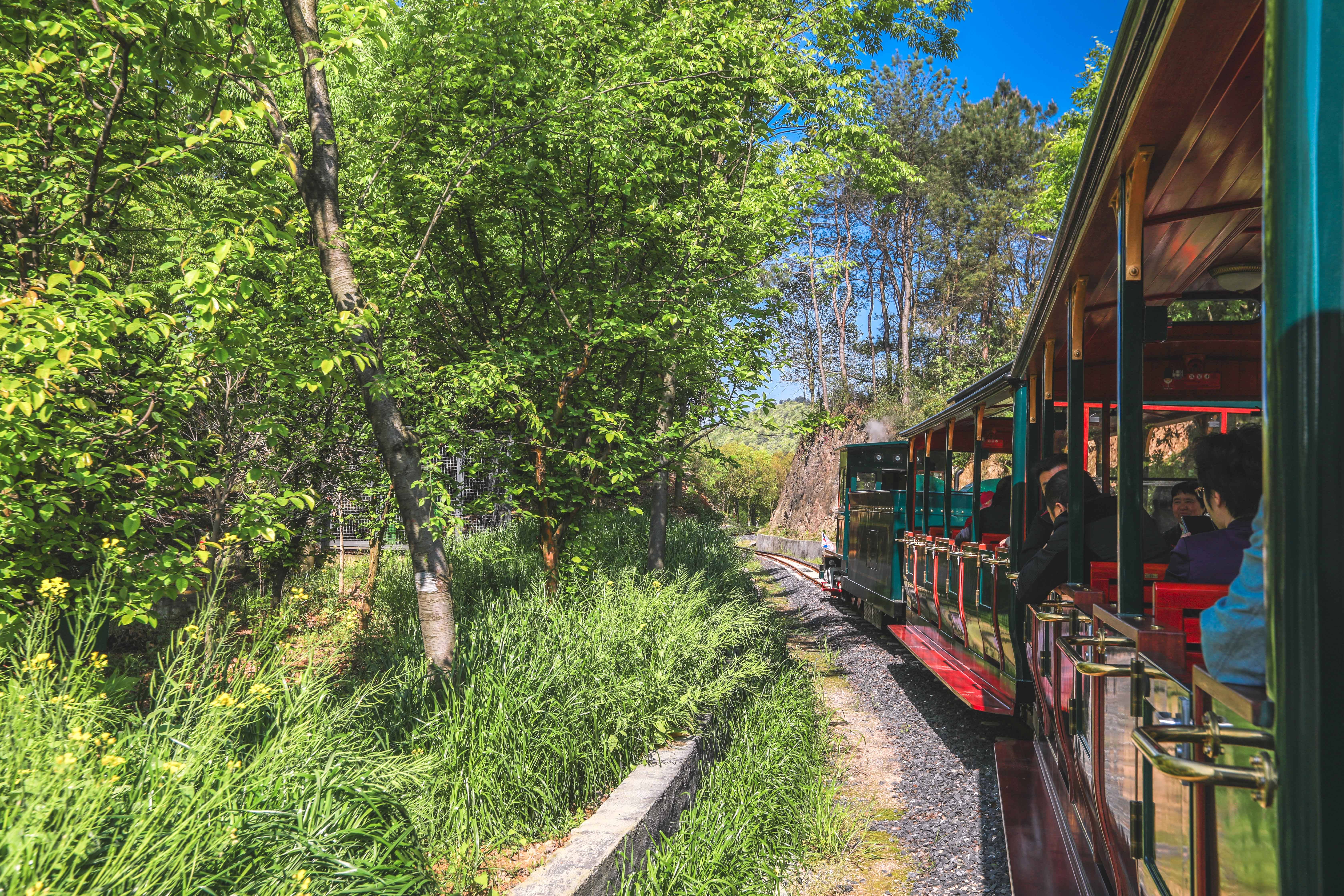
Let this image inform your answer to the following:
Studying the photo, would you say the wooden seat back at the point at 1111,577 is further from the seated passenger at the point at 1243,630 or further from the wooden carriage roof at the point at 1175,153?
the seated passenger at the point at 1243,630

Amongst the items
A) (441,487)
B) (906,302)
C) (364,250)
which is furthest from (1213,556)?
(906,302)

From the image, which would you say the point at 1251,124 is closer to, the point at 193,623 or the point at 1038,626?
the point at 1038,626

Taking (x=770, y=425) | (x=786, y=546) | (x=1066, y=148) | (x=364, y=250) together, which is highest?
(x=1066, y=148)

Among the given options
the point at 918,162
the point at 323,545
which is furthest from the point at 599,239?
the point at 918,162

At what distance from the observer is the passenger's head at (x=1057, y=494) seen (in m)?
4.07

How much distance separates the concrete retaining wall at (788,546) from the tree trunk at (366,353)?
16.3 metres

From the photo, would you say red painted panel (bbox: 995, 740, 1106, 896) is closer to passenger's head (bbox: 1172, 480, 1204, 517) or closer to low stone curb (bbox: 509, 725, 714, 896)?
low stone curb (bbox: 509, 725, 714, 896)

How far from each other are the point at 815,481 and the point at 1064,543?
3542 cm

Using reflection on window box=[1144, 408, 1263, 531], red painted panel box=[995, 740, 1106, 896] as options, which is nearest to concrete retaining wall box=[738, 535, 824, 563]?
reflection on window box=[1144, 408, 1263, 531]

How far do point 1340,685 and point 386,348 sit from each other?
18.0 feet

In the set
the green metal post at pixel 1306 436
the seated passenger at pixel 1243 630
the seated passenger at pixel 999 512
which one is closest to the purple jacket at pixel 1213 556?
the seated passenger at pixel 1243 630

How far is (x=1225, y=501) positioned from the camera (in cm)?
243

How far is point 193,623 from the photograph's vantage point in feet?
11.5

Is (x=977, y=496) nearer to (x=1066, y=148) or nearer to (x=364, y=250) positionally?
(x=364, y=250)
